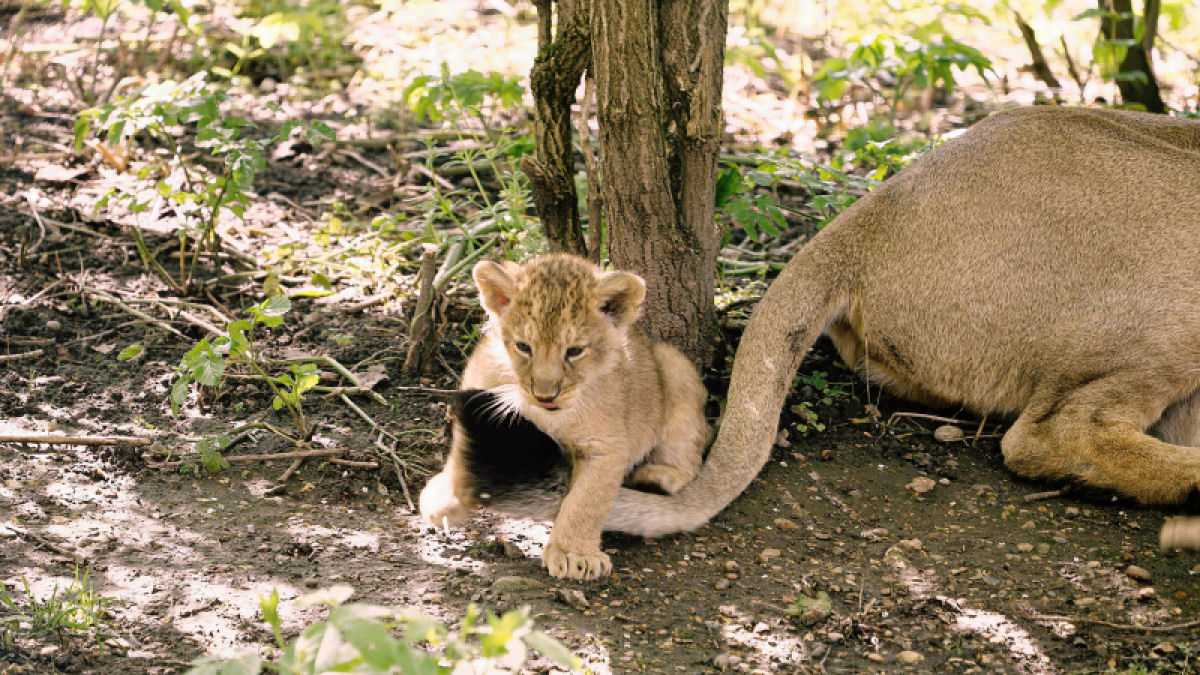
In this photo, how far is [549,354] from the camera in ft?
12.5

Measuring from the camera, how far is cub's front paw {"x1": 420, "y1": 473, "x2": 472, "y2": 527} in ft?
13.1

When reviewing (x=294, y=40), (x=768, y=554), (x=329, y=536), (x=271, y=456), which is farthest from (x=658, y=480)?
(x=294, y=40)

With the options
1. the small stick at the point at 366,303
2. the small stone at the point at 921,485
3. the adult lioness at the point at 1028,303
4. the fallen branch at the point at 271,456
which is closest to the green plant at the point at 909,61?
the adult lioness at the point at 1028,303

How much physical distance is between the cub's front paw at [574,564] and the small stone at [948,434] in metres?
1.67

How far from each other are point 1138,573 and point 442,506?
2.24 meters

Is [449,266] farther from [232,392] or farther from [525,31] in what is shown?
[525,31]

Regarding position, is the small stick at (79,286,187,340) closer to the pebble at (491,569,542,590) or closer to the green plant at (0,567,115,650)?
the green plant at (0,567,115,650)

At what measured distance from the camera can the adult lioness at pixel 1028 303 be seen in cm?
440

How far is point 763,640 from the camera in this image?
3488mm

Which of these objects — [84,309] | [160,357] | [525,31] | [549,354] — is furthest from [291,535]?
[525,31]

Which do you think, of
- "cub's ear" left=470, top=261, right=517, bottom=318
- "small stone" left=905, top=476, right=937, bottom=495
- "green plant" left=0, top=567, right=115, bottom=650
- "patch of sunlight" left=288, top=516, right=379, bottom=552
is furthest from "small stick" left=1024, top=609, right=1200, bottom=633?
"green plant" left=0, top=567, right=115, bottom=650

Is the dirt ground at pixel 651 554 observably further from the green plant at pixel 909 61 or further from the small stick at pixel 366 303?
the green plant at pixel 909 61

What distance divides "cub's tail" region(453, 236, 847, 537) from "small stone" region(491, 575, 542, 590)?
331mm

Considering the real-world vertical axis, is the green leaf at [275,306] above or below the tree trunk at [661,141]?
below
